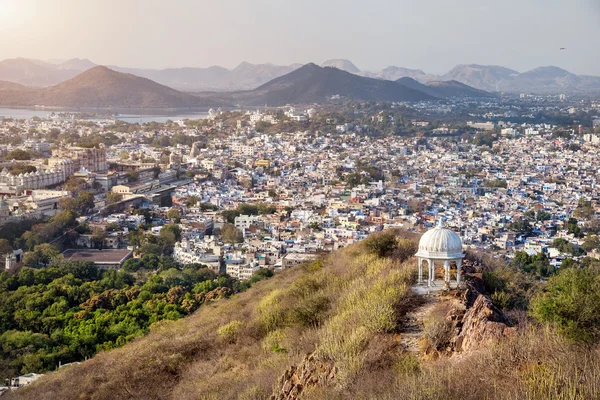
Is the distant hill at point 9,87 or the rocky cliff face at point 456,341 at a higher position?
the distant hill at point 9,87

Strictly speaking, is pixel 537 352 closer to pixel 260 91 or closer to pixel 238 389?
pixel 238 389

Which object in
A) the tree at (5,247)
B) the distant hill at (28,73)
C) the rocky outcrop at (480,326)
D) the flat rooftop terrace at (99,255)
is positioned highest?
the distant hill at (28,73)

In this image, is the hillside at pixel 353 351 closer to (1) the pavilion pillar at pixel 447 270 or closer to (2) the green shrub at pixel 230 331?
(2) the green shrub at pixel 230 331

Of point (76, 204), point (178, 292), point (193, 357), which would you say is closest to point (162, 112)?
point (76, 204)

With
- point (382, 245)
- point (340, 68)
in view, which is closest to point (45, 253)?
point (382, 245)

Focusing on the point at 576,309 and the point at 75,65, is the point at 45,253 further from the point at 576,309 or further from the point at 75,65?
the point at 75,65

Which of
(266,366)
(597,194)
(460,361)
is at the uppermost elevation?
(460,361)

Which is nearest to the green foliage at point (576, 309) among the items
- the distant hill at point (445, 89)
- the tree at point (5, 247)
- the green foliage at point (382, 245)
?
the green foliage at point (382, 245)
